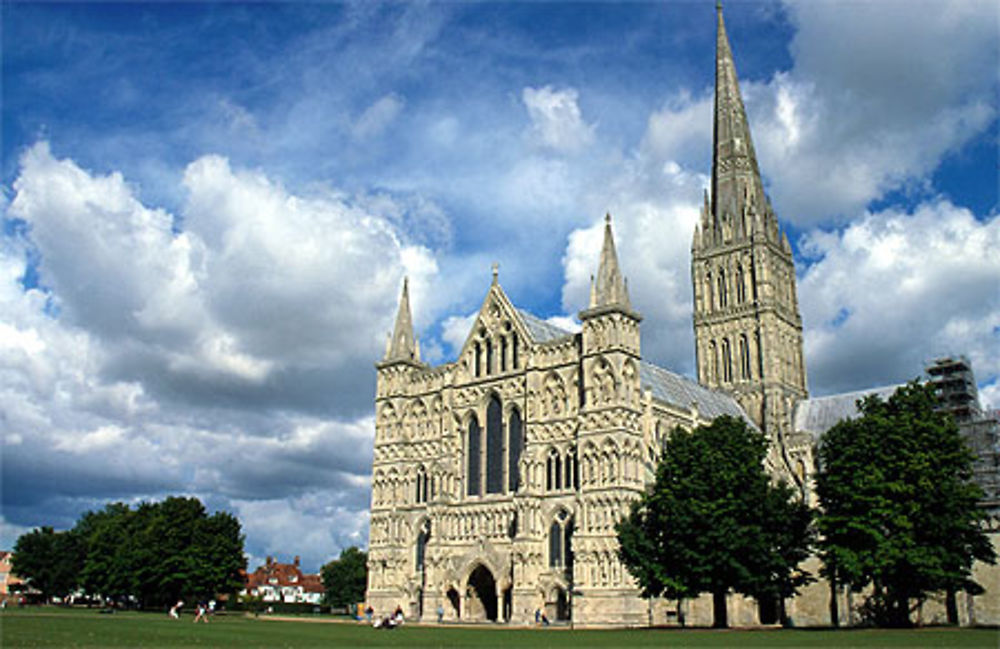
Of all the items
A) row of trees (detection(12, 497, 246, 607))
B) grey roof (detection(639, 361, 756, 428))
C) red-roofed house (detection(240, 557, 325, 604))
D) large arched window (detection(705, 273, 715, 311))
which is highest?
large arched window (detection(705, 273, 715, 311))

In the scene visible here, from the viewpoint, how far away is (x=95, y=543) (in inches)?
3282

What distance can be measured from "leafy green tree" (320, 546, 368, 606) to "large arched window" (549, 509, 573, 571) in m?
54.5

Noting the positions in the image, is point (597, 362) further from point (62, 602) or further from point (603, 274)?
point (62, 602)

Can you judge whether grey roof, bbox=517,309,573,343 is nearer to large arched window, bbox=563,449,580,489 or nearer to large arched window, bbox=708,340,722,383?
large arched window, bbox=563,449,580,489

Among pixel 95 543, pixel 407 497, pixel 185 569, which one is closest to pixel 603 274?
pixel 407 497

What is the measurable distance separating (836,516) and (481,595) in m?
26.4

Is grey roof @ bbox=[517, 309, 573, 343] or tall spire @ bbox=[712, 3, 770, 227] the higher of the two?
tall spire @ bbox=[712, 3, 770, 227]

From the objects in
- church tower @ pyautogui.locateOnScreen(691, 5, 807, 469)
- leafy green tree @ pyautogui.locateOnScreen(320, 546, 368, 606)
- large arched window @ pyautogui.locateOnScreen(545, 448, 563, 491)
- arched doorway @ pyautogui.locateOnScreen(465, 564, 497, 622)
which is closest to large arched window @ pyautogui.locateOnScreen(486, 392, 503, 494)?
large arched window @ pyautogui.locateOnScreen(545, 448, 563, 491)

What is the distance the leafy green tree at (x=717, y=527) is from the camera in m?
43.6

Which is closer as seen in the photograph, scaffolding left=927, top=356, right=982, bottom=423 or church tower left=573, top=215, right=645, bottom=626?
church tower left=573, top=215, right=645, bottom=626

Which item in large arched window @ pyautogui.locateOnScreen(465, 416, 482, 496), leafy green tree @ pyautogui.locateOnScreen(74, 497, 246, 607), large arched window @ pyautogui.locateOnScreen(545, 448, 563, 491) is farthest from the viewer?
leafy green tree @ pyautogui.locateOnScreen(74, 497, 246, 607)

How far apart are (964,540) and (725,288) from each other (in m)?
50.3

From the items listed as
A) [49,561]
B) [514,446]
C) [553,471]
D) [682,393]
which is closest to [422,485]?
[514,446]

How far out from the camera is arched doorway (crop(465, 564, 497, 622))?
5919 cm
